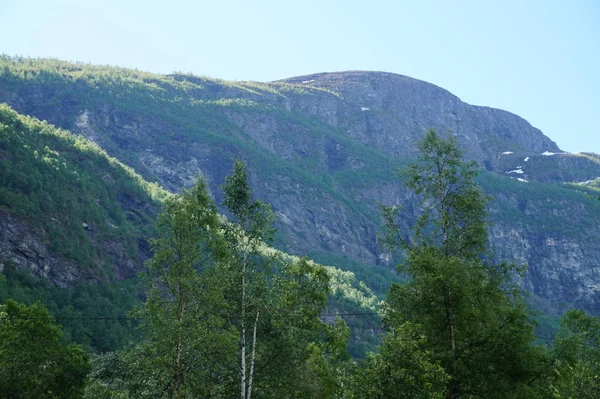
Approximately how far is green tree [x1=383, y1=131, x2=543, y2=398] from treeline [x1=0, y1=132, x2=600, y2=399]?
0.20ft

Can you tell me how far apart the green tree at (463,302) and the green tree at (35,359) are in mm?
21541

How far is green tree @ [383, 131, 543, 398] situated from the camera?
23750mm

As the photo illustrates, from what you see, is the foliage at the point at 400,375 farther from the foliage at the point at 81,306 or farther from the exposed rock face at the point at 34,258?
the exposed rock face at the point at 34,258

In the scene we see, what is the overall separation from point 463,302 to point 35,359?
25.7m

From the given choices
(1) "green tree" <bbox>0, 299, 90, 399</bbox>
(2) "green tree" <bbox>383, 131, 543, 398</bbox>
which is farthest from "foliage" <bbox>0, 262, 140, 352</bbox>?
(2) "green tree" <bbox>383, 131, 543, 398</bbox>

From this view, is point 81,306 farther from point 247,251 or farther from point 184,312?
point 184,312

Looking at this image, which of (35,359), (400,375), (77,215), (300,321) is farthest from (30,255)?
(400,375)

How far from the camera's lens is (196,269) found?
28.5 meters

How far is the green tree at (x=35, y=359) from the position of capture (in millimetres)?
30562

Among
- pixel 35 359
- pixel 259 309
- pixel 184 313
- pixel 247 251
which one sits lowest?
pixel 35 359

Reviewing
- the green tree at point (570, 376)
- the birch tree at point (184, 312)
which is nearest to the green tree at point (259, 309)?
the birch tree at point (184, 312)

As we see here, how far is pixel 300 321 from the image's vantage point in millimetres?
29594

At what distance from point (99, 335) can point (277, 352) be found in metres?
89.0

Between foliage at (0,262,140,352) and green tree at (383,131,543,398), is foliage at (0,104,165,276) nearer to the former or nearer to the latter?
foliage at (0,262,140,352)
